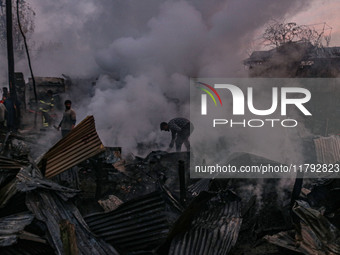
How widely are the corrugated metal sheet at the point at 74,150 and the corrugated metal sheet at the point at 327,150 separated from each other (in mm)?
5702

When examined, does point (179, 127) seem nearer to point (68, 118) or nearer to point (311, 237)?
point (68, 118)

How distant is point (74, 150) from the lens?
12.9 feet

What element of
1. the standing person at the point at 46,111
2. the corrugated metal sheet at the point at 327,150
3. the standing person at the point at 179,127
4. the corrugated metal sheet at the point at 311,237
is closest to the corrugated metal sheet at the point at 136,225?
the corrugated metal sheet at the point at 311,237

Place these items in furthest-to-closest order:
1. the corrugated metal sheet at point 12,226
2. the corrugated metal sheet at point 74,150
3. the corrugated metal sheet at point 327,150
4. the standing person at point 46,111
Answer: the standing person at point 46,111, the corrugated metal sheet at point 327,150, the corrugated metal sheet at point 74,150, the corrugated metal sheet at point 12,226

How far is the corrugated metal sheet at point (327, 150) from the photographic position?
7.41 m

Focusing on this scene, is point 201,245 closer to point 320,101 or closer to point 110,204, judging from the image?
point 110,204

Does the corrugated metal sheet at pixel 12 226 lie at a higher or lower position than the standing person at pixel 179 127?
lower

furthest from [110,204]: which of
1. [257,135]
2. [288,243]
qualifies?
[257,135]

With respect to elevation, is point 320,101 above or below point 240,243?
above

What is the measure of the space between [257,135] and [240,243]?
5.03 meters

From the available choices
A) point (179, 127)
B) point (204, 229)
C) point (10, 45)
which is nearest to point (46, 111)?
point (10, 45)

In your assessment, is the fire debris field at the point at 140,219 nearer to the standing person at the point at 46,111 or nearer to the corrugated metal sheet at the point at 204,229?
the corrugated metal sheet at the point at 204,229

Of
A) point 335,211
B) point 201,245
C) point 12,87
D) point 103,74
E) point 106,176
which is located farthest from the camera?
point 103,74

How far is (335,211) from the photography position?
370 cm
